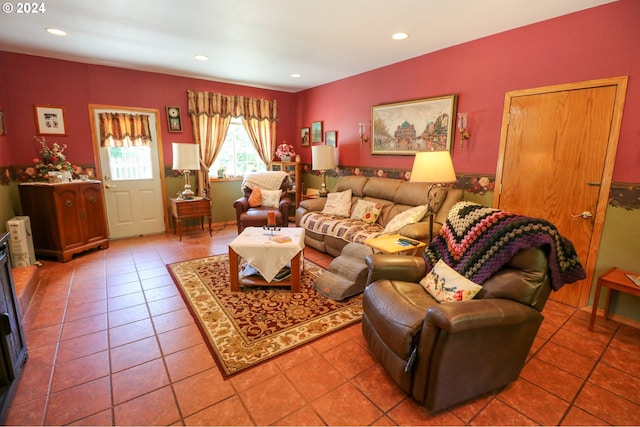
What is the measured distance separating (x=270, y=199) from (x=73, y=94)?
2.99 metres

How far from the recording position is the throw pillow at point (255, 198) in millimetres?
4781

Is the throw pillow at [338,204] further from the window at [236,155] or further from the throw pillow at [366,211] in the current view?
the window at [236,155]

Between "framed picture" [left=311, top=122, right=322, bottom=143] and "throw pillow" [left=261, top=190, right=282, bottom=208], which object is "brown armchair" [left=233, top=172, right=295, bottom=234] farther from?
"framed picture" [left=311, top=122, right=322, bottom=143]

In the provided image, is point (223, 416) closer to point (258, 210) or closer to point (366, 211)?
point (366, 211)

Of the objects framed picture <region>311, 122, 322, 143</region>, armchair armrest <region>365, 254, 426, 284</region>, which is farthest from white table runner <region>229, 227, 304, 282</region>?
framed picture <region>311, 122, 322, 143</region>

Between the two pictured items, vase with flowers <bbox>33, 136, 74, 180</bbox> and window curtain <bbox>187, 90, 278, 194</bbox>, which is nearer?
vase with flowers <bbox>33, 136, 74, 180</bbox>

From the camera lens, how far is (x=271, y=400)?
1743mm

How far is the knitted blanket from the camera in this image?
1.73m

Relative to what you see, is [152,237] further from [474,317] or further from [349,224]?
[474,317]

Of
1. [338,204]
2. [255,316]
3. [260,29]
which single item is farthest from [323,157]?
[255,316]

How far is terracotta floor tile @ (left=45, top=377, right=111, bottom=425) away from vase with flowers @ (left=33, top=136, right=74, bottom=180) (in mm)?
3149

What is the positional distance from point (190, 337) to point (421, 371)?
1.65 m

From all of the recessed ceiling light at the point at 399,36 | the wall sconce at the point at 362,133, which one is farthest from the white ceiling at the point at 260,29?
the wall sconce at the point at 362,133

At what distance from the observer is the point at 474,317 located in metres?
1.52
